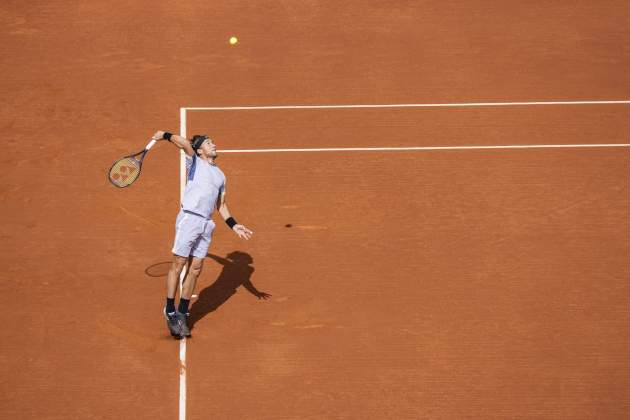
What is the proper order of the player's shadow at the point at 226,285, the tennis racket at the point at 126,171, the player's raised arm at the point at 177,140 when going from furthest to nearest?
the player's shadow at the point at 226,285 → the tennis racket at the point at 126,171 → the player's raised arm at the point at 177,140

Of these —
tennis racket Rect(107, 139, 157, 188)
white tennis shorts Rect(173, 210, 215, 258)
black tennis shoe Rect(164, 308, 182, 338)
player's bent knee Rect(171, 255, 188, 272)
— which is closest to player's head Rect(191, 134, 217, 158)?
white tennis shorts Rect(173, 210, 215, 258)

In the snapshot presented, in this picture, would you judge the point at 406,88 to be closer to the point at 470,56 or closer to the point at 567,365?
the point at 470,56

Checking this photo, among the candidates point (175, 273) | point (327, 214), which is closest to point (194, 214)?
→ point (175, 273)

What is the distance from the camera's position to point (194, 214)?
910 centimetres

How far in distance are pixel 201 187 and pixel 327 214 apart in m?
2.62

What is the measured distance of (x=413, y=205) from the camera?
37.4 feet

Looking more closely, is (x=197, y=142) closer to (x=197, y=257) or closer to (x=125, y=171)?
(x=197, y=257)

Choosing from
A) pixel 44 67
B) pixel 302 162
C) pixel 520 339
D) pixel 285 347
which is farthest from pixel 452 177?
pixel 44 67

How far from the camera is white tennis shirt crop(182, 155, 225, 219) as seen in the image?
9.08 meters

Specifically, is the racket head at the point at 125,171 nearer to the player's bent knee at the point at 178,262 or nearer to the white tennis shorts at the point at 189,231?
the white tennis shorts at the point at 189,231

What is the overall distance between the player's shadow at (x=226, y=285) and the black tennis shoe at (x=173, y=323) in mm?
339

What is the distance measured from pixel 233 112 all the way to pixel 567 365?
6.42 meters

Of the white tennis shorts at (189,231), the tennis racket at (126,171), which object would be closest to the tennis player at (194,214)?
the white tennis shorts at (189,231)

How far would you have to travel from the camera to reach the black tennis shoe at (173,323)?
936cm
